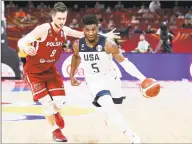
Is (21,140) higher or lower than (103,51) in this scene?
lower

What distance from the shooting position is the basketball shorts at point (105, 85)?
18.9ft

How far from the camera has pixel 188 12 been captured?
75.2 ft

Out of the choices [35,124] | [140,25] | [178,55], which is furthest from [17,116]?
[140,25]

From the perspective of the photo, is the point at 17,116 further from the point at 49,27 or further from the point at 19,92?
the point at 19,92

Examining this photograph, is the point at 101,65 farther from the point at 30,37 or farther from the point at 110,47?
the point at 30,37

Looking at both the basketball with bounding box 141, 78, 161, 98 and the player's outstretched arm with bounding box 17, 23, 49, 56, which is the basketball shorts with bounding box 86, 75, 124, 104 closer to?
the basketball with bounding box 141, 78, 161, 98

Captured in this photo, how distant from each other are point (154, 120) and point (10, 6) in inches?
674

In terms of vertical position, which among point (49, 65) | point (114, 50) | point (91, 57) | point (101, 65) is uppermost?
point (114, 50)

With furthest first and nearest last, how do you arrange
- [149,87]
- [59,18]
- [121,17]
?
[121,17] → [59,18] → [149,87]

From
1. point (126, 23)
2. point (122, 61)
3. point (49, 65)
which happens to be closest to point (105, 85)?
point (122, 61)

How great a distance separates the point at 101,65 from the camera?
584cm

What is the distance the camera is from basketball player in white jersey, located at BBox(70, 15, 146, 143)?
565 centimetres

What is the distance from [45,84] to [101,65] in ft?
3.20

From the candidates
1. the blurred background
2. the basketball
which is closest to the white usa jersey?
the basketball
